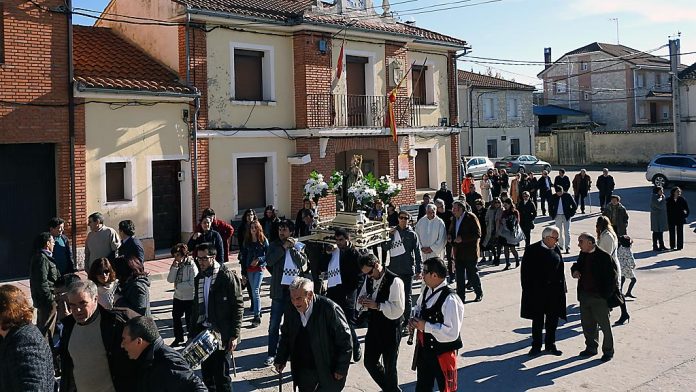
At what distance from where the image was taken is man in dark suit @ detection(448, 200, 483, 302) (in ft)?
38.9

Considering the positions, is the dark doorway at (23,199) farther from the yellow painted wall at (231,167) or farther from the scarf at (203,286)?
the scarf at (203,286)

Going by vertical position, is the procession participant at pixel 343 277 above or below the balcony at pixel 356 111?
below

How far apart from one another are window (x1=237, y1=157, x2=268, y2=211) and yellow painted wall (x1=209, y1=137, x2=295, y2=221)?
271 millimetres

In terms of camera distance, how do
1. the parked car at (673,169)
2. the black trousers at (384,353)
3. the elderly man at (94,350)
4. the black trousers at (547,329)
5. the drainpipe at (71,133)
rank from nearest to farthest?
1. the elderly man at (94,350)
2. the black trousers at (384,353)
3. the black trousers at (547,329)
4. the drainpipe at (71,133)
5. the parked car at (673,169)

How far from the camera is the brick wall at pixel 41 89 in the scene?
14664 mm

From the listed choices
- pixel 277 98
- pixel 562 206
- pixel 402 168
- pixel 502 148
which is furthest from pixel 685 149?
pixel 277 98

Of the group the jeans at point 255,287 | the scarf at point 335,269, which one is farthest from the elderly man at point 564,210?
the scarf at point 335,269

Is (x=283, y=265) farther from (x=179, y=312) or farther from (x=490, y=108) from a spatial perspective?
(x=490, y=108)

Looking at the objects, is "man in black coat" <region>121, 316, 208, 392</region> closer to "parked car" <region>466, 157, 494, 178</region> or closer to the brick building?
Answer: the brick building

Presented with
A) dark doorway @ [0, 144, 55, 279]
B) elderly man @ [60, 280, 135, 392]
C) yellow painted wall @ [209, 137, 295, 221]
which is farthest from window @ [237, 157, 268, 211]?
elderly man @ [60, 280, 135, 392]

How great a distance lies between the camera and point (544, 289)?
29.8 feet

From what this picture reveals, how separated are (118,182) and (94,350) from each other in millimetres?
12047

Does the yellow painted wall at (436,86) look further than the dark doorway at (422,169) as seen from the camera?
No

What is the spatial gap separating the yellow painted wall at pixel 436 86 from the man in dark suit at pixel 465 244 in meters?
13.0
